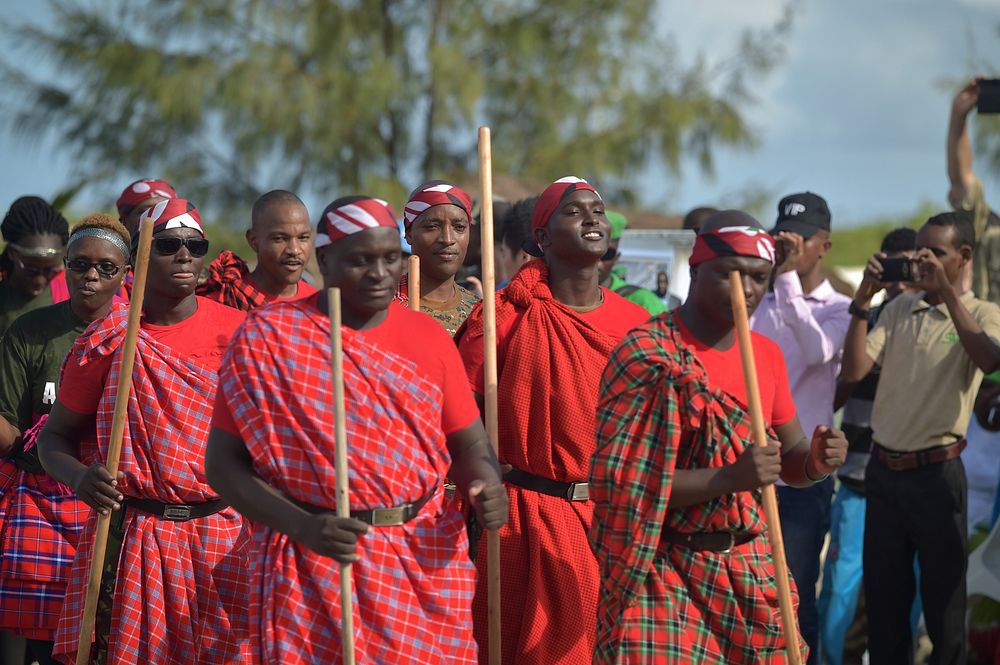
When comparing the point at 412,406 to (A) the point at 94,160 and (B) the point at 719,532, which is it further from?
(A) the point at 94,160

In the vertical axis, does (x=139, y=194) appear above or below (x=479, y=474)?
above

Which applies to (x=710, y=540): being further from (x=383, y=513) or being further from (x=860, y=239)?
(x=860, y=239)

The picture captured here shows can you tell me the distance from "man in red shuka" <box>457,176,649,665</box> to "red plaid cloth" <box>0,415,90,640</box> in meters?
1.92

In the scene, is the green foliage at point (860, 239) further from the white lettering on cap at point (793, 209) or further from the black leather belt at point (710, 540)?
the black leather belt at point (710, 540)

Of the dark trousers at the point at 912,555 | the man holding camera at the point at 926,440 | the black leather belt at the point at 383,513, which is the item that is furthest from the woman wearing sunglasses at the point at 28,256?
the dark trousers at the point at 912,555

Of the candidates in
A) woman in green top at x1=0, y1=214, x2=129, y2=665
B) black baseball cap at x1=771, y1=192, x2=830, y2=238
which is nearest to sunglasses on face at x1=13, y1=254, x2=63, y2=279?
woman in green top at x1=0, y1=214, x2=129, y2=665

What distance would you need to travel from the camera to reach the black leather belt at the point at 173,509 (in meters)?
5.27

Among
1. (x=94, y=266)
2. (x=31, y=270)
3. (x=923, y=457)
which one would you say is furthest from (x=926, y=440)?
(x=31, y=270)

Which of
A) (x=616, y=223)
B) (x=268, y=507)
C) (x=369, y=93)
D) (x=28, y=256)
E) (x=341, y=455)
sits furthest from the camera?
(x=369, y=93)

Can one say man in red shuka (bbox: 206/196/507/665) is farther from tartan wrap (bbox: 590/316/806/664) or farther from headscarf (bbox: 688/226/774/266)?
headscarf (bbox: 688/226/774/266)

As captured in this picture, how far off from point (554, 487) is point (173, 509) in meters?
1.48

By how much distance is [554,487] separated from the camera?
5.39m

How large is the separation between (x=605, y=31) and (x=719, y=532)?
17460 mm

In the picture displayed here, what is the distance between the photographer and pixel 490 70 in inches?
815
